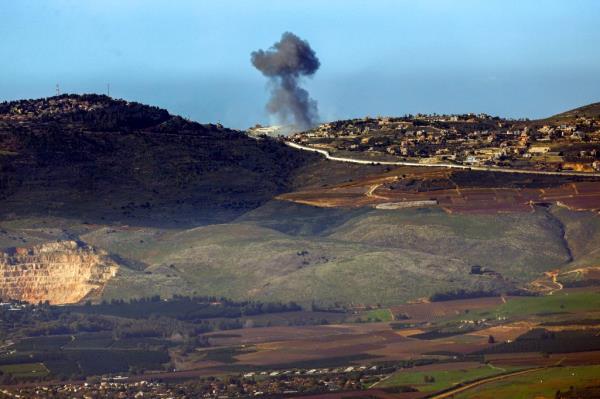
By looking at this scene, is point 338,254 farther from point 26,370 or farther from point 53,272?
point 26,370

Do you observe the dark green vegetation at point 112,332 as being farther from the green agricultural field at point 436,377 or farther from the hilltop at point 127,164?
the hilltop at point 127,164

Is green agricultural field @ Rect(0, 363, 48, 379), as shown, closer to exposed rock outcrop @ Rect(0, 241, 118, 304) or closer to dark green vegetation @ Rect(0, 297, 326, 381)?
dark green vegetation @ Rect(0, 297, 326, 381)

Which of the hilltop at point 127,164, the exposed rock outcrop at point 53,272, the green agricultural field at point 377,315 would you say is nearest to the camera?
the green agricultural field at point 377,315

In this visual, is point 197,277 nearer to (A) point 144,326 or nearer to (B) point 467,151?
(A) point 144,326

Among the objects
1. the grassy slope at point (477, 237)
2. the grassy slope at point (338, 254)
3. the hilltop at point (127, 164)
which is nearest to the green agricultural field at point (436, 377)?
the grassy slope at point (338, 254)

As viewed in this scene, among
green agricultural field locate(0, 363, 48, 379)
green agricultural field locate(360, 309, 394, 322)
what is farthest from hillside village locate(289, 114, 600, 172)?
green agricultural field locate(0, 363, 48, 379)

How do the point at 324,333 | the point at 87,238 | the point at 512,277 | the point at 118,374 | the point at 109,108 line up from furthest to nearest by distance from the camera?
the point at 109,108
the point at 87,238
the point at 512,277
the point at 324,333
the point at 118,374

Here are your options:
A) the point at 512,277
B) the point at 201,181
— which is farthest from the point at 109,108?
the point at 512,277
